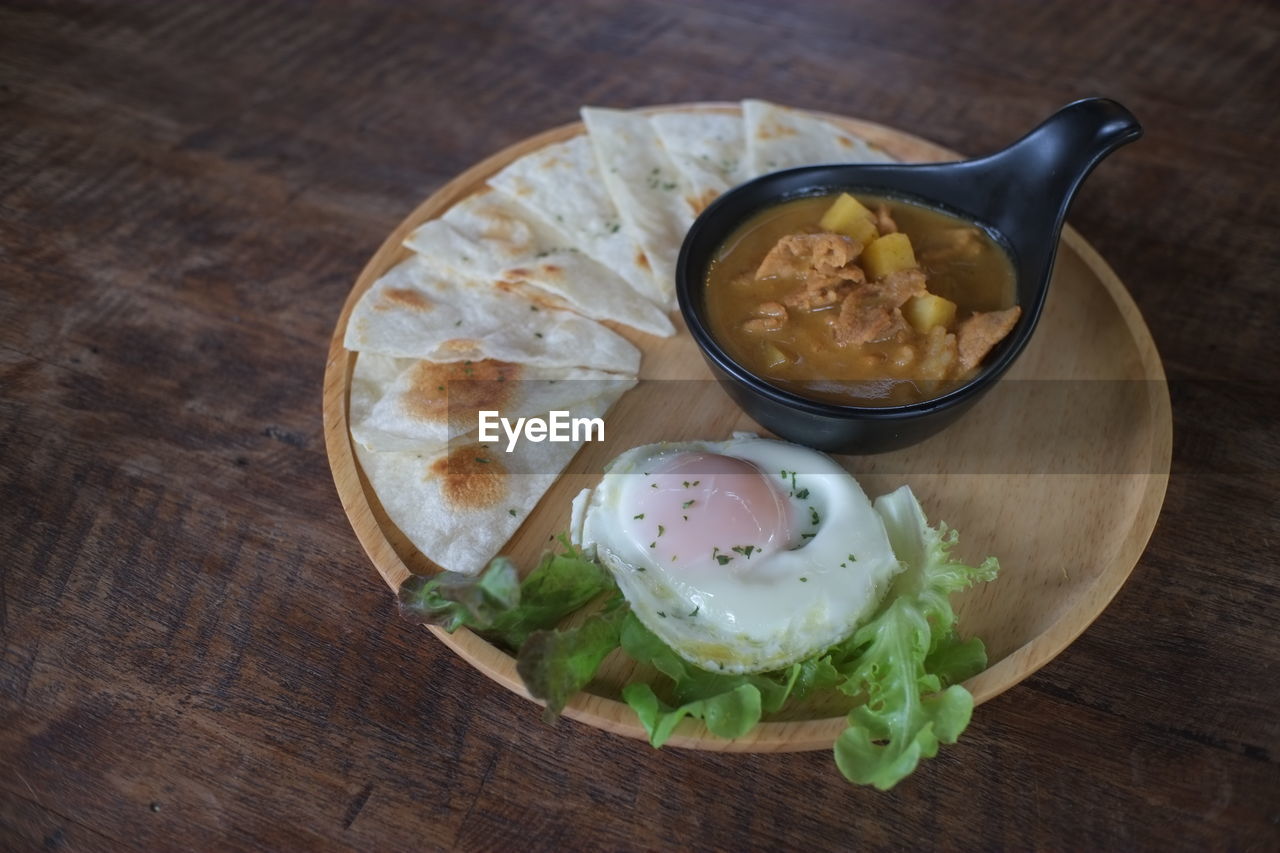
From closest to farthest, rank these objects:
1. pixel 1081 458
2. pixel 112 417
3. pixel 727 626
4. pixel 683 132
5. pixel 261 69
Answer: pixel 727 626 → pixel 1081 458 → pixel 112 417 → pixel 683 132 → pixel 261 69

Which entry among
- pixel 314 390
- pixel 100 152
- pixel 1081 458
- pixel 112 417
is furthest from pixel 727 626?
pixel 100 152

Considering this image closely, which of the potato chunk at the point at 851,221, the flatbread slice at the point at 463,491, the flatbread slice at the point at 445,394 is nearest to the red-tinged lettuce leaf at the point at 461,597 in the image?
the flatbread slice at the point at 463,491

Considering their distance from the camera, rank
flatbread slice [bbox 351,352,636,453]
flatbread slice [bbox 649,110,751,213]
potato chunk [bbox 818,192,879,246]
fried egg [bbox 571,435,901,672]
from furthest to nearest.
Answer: flatbread slice [bbox 649,110,751,213] < potato chunk [bbox 818,192,879,246] < flatbread slice [bbox 351,352,636,453] < fried egg [bbox 571,435,901,672]

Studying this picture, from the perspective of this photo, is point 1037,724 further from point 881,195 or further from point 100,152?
point 100,152

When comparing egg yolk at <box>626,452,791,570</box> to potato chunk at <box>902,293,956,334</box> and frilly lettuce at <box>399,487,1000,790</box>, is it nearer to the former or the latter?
frilly lettuce at <box>399,487,1000,790</box>

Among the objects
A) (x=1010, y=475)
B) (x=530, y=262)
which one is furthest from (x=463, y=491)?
(x=1010, y=475)

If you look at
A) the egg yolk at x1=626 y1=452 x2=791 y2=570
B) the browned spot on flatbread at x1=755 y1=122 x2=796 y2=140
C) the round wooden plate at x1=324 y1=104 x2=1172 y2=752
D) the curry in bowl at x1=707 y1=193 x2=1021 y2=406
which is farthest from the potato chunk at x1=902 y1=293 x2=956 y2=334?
the browned spot on flatbread at x1=755 y1=122 x2=796 y2=140

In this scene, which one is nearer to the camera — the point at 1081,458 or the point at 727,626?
the point at 727,626

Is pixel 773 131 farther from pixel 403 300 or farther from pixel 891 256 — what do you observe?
pixel 403 300
